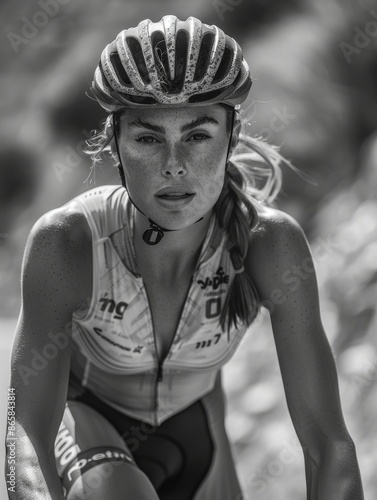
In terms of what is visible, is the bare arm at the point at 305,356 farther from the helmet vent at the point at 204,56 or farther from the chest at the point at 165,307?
the helmet vent at the point at 204,56

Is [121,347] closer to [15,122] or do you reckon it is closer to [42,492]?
[42,492]

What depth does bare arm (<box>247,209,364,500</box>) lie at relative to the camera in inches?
100

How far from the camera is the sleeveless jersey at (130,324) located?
275 cm

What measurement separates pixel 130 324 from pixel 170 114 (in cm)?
72

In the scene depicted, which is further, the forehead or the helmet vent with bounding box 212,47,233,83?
the helmet vent with bounding box 212,47,233,83

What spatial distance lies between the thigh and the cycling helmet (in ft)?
3.44

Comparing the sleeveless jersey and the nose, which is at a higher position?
the nose

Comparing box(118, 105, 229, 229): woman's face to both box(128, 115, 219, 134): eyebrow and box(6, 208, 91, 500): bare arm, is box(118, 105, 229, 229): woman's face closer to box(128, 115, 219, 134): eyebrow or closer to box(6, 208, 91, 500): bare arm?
box(128, 115, 219, 134): eyebrow

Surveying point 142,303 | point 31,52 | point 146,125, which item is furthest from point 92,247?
point 31,52

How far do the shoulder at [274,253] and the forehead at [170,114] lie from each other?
16.5 inches

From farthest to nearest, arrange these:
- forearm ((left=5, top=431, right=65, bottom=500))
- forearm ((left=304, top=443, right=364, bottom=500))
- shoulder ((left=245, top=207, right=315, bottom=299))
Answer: shoulder ((left=245, top=207, right=315, bottom=299)), forearm ((left=304, top=443, right=364, bottom=500)), forearm ((left=5, top=431, right=65, bottom=500))

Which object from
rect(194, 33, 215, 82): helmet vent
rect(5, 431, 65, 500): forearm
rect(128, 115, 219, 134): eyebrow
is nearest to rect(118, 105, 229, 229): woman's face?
rect(128, 115, 219, 134): eyebrow

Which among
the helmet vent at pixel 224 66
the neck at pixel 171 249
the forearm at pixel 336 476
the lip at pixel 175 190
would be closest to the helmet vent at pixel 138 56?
the helmet vent at pixel 224 66

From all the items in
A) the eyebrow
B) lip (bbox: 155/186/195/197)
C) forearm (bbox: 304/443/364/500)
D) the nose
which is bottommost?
forearm (bbox: 304/443/364/500)
